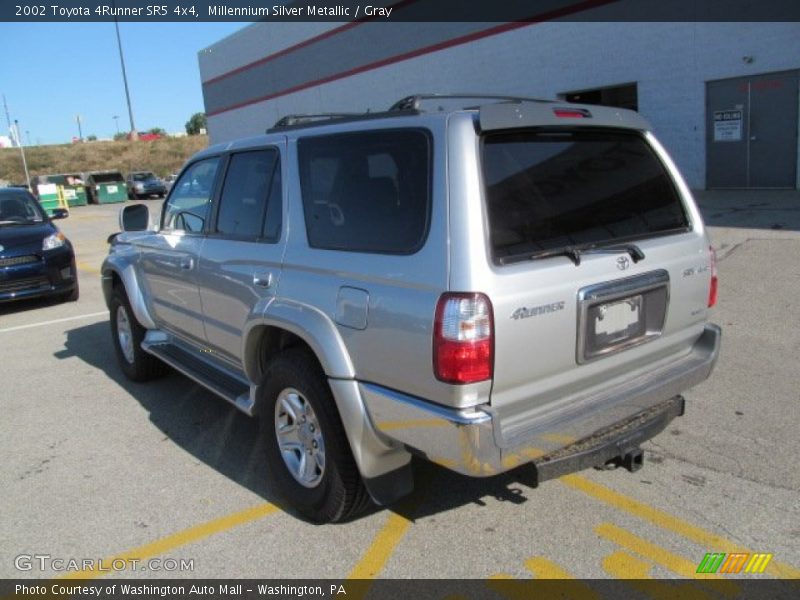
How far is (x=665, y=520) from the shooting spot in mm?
3127

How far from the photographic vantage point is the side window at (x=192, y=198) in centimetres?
423

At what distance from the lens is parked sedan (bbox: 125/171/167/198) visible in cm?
3719

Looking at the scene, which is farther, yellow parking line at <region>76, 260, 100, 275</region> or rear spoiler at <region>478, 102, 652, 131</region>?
yellow parking line at <region>76, 260, 100, 275</region>

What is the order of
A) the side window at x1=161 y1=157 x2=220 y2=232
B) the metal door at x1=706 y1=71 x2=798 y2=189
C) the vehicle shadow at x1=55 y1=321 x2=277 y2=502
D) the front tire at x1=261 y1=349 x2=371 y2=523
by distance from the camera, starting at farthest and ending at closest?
the metal door at x1=706 y1=71 x2=798 y2=189, the side window at x1=161 y1=157 x2=220 y2=232, the vehicle shadow at x1=55 y1=321 x2=277 y2=502, the front tire at x1=261 y1=349 x2=371 y2=523

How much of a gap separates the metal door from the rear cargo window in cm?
1268

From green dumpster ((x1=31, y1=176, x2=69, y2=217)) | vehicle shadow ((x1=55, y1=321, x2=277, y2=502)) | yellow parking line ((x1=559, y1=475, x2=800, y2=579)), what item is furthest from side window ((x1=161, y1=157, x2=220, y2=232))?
green dumpster ((x1=31, y1=176, x2=69, y2=217))

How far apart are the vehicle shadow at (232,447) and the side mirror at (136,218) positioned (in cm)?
131

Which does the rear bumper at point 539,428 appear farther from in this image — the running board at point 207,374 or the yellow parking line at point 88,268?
the yellow parking line at point 88,268

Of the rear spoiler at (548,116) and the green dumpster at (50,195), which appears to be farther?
the green dumpster at (50,195)

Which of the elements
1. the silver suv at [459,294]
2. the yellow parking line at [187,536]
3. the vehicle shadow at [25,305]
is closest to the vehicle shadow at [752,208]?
the silver suv at [459,294]

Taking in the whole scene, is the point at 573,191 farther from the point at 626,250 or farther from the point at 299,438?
the point at 299,438

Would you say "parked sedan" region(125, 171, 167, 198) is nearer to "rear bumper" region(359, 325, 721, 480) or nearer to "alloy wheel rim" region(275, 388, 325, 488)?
"alloy wheel rim" region(275, 388, 325, 488)

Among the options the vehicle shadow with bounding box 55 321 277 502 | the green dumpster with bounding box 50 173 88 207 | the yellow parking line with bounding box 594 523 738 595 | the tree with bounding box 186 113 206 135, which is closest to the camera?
the yellow parking line with bounding box 594 523 738 595

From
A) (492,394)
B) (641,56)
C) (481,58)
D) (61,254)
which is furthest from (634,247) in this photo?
(481,58)
